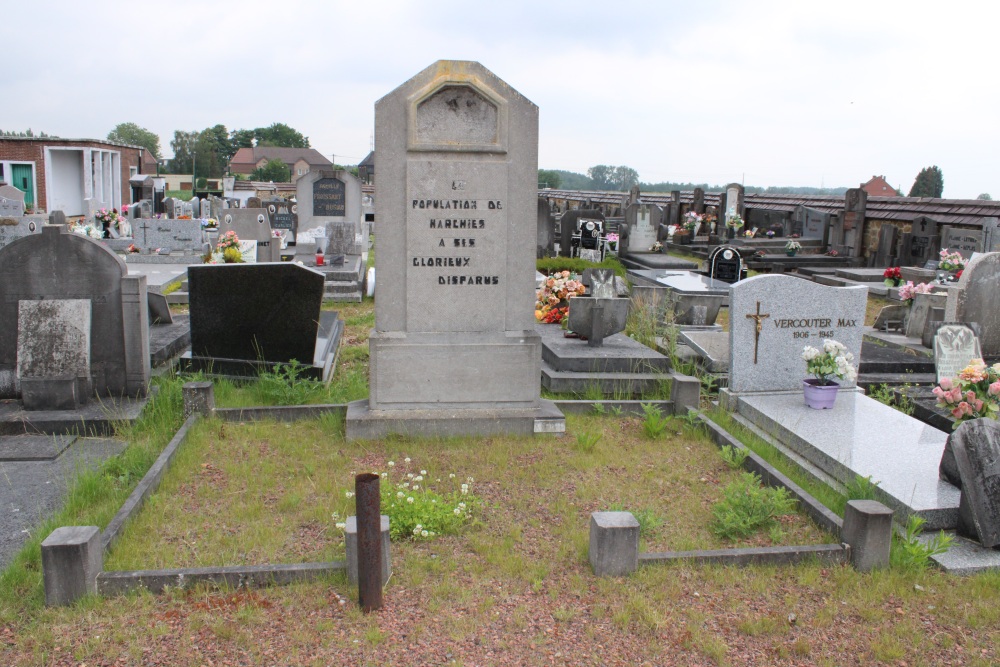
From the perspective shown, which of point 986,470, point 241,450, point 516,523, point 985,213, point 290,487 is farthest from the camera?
point 985,213

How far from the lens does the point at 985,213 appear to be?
53.0ft

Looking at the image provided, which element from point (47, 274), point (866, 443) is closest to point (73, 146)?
point (47, 274)

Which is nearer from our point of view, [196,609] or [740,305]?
[196,609]

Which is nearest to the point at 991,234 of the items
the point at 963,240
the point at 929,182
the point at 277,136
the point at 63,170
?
the point at 963,240

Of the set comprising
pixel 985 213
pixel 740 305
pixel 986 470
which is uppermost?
pixel 985 213

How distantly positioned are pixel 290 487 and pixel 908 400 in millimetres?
5401

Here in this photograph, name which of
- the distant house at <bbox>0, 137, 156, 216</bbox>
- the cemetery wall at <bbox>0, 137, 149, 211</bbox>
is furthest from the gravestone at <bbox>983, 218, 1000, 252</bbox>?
the cemetery wall at <bbox>0, 137, 149, 211</bbox>

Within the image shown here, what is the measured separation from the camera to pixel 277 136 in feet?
367

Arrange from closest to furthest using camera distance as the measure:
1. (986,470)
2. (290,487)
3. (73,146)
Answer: (986,470)
(290,487)
(73,146)

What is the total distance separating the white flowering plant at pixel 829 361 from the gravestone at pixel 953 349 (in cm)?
102

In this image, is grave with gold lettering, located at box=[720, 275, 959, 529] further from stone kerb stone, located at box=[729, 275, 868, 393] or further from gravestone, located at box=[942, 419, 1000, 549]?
gravestone, located at box=[942, 419, 1000, 549]

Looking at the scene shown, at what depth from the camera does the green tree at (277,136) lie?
11094 cm

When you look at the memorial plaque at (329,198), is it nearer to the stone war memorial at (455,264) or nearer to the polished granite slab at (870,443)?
the stone war memorial at (455,264)

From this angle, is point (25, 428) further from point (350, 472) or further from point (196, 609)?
point (196, 609)
